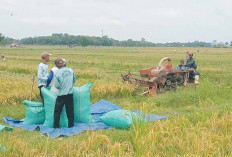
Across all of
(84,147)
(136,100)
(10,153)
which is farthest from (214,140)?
(136,100)

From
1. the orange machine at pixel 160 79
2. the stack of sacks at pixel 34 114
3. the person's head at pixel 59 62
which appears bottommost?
the stack of sacks at pixel 34 114

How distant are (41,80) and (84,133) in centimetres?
211

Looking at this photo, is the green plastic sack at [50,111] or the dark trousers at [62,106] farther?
Answer: the green plastic sack at [50,111]

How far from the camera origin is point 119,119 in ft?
19.9

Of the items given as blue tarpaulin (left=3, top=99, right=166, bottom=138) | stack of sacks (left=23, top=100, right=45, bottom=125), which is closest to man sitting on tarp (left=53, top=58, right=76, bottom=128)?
blue tarpaulin (left=3, top=99, right=166, bottom=138)

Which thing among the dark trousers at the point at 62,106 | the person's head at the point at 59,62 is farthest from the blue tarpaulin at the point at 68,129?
the person's head at the point at 59,62

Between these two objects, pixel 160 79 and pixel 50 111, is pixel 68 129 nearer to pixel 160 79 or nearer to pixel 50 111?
pixel 50 111

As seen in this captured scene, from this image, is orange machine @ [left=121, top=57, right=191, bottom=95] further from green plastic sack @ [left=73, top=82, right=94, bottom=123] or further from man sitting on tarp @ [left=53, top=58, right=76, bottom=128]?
man sitting on tarp @ [left=53, top=58, right=76, bottom=128]

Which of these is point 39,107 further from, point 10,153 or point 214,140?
point 214,140

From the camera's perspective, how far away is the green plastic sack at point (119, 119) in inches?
232

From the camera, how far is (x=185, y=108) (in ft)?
27.1

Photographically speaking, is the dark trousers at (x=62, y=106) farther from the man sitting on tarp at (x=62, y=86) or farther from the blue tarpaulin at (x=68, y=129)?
the blue tarpaulin at (x=68, y=129)

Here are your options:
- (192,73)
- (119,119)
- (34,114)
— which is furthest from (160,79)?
(34,114)

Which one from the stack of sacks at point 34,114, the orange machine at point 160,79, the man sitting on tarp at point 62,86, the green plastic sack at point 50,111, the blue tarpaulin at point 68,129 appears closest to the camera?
the blue tarpaulin at point 68,129
